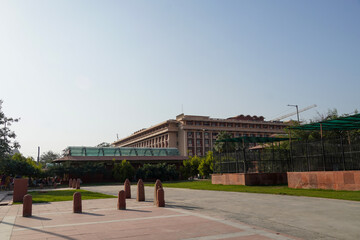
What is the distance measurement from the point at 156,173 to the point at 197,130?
56.0 meters

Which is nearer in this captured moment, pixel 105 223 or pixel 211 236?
pixel 211 236

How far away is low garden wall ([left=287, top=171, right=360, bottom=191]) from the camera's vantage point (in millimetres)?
18391

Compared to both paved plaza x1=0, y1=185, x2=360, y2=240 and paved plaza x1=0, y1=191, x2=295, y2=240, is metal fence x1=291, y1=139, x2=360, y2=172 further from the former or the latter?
paved plaza x1=0, y1=191, x2=295, y2=240

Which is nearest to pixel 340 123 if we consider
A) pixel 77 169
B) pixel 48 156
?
pixel 77 169

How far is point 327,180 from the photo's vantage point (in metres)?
20.2

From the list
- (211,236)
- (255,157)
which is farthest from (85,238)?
(255,157)

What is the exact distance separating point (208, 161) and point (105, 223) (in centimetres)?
3951

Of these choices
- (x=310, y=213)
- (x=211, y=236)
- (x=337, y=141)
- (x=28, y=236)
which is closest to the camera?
(x=211, y=236)

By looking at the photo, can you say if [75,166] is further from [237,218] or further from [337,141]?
[237,218]

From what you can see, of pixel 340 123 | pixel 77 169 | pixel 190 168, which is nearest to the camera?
pixel 340 123

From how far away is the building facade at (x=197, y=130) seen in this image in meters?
108

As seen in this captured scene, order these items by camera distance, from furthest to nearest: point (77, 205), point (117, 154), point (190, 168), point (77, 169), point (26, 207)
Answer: point (117, 154) < point (190, 168) < point (77, 169) < point (77, 205) < point (26, 207)

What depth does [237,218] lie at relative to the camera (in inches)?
403

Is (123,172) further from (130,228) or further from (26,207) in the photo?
(130,228)
